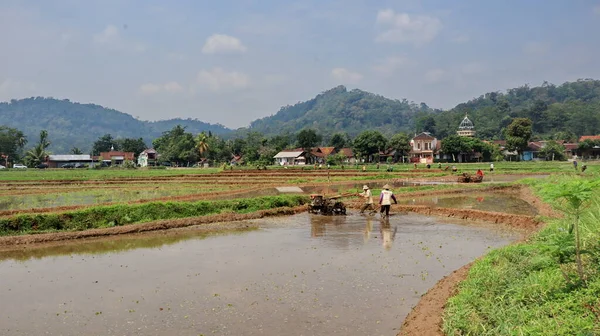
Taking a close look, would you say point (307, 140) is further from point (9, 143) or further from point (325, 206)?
point (9, 143)

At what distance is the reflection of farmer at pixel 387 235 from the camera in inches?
634

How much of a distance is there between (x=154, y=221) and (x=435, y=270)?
45.8ft

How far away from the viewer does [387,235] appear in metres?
17.9

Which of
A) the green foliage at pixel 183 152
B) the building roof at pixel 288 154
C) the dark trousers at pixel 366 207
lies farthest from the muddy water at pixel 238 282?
the green foliage at pixel 183 152

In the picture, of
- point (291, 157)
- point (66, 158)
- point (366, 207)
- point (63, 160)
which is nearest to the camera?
point (366, 207)

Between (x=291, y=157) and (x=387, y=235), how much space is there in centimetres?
9254

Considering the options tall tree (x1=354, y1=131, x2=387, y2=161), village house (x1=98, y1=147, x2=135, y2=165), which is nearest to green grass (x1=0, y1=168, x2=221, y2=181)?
tall tree (x1=354, y1=131, x2=387, y2=161)

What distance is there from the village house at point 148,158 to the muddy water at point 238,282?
119772mm

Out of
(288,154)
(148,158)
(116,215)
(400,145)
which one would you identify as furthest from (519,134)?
(148,158)

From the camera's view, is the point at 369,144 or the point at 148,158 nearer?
the point at 369,144

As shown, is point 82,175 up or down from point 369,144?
down

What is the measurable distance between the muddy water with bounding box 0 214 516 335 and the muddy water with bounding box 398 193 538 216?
6908 mm

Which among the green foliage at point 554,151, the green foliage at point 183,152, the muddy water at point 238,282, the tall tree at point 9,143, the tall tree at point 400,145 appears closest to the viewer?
the muddy water at point 238,282

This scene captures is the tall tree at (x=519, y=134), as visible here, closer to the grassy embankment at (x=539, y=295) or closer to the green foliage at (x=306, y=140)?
the green foliage at (x=306, y=140)
